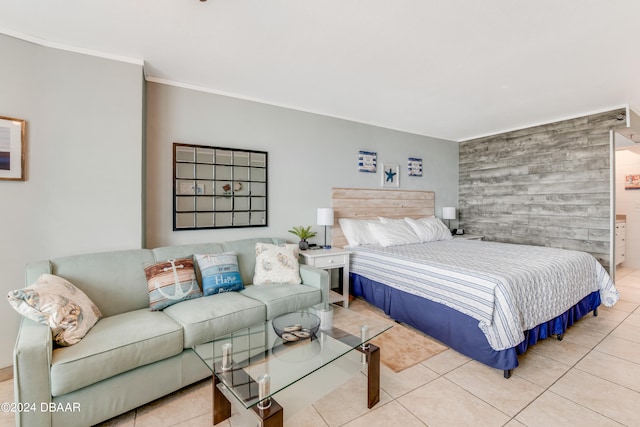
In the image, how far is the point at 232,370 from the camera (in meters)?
1.55

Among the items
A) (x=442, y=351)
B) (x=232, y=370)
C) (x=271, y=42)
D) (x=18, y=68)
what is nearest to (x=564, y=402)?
(x=442, y=351)

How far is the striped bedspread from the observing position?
2.13 meters

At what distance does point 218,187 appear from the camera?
10.2 ft

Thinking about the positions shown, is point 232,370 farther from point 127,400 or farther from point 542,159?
point 542,159

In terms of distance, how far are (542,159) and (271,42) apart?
4.19 meters

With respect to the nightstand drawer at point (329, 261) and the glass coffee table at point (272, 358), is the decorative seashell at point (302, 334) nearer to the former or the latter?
the glass coffee table at point (272, 358)

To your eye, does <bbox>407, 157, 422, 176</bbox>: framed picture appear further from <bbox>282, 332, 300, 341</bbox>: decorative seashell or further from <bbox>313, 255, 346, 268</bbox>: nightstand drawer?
<bbox>282, 332, 300, 341</bbox>: decorative seashell

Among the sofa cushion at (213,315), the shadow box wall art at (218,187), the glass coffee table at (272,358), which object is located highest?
the shadow box wall art at (218,187)

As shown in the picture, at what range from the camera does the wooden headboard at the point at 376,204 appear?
156 inches

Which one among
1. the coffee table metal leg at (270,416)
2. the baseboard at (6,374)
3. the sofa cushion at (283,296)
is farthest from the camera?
the sofa cushion at (283,296)

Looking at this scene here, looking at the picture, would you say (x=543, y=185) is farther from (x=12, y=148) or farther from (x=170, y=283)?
(x=12, y=148)

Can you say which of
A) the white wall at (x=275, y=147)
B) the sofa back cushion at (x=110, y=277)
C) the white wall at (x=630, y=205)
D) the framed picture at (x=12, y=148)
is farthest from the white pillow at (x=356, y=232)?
the white wall at (x=630, y=205)

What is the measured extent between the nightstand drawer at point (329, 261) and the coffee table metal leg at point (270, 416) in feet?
6.41

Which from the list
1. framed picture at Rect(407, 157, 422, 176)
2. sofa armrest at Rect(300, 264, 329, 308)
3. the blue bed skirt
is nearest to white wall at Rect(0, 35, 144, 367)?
sofa armrest at Rect(300, 264, 329, 308)
